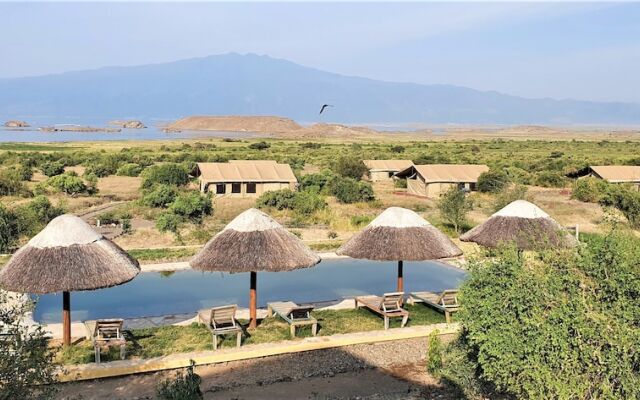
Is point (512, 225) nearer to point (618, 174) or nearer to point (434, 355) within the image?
point (434, 355)

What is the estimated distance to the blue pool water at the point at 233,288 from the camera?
13656mm

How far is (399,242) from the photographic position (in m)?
13.1

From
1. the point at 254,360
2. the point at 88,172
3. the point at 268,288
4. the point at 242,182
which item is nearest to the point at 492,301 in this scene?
the point at 254,360

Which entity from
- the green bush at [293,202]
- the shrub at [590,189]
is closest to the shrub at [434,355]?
the green bush at [293,202]

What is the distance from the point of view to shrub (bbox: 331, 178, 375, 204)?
32.7m

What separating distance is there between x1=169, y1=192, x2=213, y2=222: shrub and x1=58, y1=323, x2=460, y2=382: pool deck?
1451cm

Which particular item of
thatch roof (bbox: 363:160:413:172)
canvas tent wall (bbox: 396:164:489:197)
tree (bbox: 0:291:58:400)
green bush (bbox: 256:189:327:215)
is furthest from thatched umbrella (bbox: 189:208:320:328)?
thatch roof (bbox: 363:160:413:172)

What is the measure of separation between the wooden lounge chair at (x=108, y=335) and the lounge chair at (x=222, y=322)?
1.44 m

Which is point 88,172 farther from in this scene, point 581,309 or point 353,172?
point 581,309

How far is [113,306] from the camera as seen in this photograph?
45.4ft

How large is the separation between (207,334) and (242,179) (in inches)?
893

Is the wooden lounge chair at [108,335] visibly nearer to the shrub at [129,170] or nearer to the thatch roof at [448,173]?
the thatch roof at [448,173]

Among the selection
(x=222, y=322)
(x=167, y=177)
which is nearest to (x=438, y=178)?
(x=167, y=177)

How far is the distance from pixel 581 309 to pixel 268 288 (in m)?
10.1
